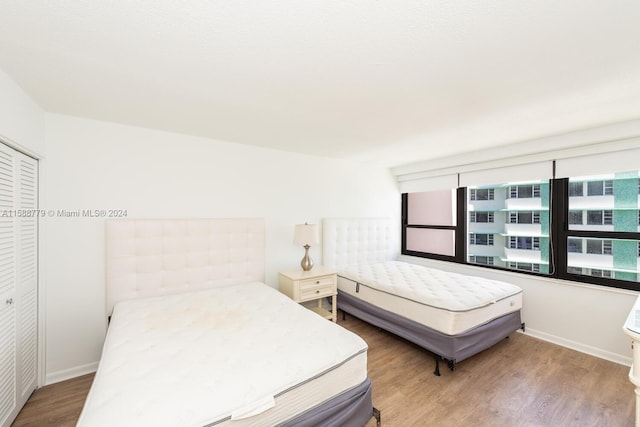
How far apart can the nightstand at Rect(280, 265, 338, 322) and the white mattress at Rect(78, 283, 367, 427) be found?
0.72 meters

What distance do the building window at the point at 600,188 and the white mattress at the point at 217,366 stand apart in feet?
10.3

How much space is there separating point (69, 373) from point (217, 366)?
6.32 ft

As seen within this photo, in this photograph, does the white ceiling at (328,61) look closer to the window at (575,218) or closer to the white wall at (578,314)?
the window at (575,218)

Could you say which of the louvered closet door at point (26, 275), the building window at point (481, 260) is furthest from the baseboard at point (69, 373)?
the building window at point (481, 260)

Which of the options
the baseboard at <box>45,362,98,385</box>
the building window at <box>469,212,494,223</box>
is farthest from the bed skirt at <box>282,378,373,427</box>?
the building window at <box>469,212,494,223</box>

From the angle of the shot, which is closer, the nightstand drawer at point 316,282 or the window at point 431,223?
the nightstand drawer at point 316,282

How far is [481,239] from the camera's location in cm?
389

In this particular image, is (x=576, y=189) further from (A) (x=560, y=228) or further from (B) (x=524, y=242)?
(B) (x=524, y=242)

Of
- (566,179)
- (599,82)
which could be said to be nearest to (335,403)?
(599,82)

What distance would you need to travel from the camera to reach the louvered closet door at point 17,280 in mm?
1699

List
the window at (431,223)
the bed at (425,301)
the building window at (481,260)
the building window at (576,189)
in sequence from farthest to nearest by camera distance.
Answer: the window at (431,223)
the building window at (481,260)
the building window at (576,189)
the bed at (425,301)

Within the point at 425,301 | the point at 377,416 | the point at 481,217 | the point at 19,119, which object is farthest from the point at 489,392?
the point at 19,119

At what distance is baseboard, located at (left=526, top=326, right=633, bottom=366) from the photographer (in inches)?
98.9

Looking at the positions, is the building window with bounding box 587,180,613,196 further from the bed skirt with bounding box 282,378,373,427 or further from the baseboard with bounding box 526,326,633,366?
the bed skirt with bounding box 282,378,373,427
